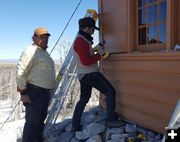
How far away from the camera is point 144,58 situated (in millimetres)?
2646

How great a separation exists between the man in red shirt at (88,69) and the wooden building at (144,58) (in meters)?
0.46

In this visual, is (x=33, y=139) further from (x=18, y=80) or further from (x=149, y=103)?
(x=149, y=103)

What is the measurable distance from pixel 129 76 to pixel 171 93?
2.81ft

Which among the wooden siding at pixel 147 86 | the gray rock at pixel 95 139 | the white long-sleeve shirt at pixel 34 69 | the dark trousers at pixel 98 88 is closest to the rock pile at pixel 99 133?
the gray rock at pixel 95 139

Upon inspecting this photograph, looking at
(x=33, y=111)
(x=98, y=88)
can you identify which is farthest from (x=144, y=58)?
(x=33, y=111)

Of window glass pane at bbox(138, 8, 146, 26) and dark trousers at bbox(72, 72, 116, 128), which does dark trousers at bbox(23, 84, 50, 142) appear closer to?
dark trousers at bbox(72, 72, 116, 128)

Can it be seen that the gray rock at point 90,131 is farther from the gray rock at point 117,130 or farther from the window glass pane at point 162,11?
the window glass pane at point 162,11

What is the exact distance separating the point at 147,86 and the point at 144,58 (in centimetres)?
48

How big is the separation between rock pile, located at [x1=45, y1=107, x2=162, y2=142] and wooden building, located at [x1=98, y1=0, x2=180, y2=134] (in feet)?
0.47

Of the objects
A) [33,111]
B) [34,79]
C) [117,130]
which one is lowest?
[117,130]

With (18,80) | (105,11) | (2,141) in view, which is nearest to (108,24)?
(105,11)

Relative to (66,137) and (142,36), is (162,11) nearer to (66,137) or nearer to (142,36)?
(142,36)

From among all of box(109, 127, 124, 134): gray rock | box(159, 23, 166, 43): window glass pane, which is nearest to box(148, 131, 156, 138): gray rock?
box(109, 127, 124, 134): gray rock

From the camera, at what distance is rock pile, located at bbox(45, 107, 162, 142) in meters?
2.72
